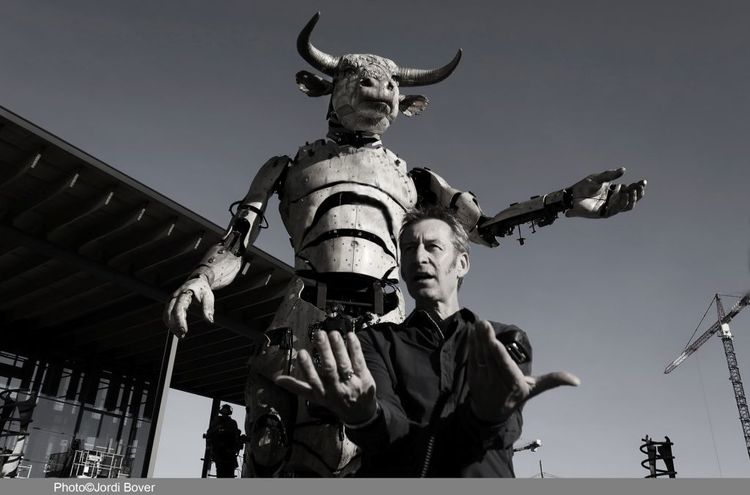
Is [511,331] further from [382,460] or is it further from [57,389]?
[57,389]

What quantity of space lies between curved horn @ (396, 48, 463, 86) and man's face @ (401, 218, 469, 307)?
8.34 ft

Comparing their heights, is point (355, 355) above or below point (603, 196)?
below

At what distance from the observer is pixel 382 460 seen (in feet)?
4.62

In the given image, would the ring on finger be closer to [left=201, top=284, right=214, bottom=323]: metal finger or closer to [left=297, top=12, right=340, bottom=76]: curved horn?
[left=201, top=284, right=214, bottom=323]: metal finger

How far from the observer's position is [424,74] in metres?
4.22

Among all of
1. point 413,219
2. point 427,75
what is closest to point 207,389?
point 427,75

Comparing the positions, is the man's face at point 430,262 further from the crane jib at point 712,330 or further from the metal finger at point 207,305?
the crane jib at point 712,330

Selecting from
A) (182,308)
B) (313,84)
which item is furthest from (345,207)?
(313,84)

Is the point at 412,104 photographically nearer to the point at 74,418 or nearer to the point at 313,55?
the point at 313,55

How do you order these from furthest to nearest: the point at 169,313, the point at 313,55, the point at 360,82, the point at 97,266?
1. the point at 97,266
2. the point at 313,55
3. the point at 360,82
4. the point at 169,313

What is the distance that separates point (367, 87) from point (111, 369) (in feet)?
44.9

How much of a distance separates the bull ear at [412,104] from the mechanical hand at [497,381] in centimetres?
333

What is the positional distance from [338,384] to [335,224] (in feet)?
6.83

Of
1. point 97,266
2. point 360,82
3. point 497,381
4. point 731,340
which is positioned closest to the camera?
point 497,381
